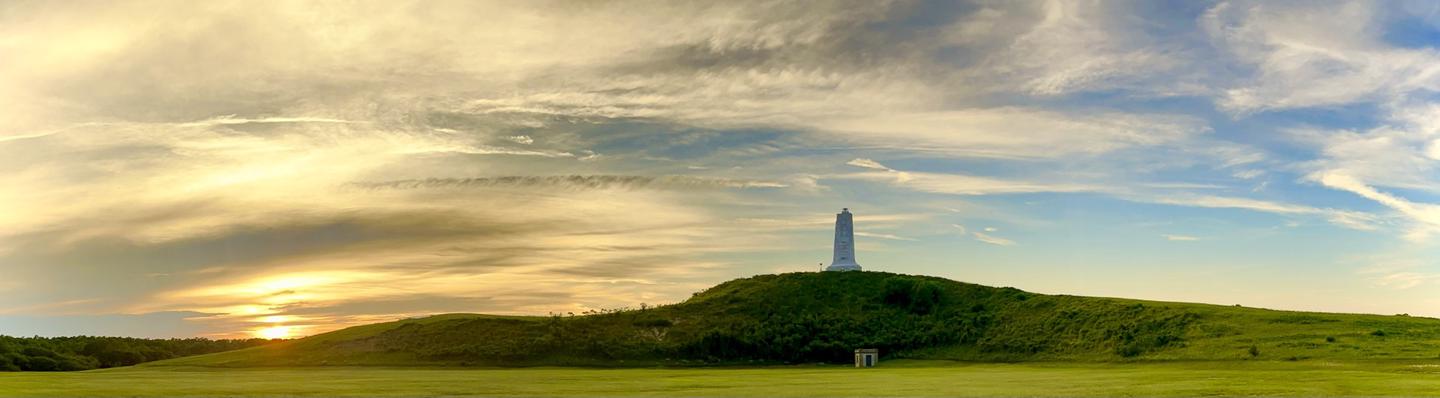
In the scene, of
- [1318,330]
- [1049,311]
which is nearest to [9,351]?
[1049,311]

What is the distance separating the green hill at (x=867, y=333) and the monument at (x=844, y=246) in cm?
899

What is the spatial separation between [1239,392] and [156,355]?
131 meters

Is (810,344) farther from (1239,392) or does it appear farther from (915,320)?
(1239,392)

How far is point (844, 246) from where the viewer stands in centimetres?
14638

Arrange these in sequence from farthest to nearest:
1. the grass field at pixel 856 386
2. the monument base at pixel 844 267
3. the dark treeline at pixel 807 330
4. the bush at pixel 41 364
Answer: the monument base at pixel 844 267
the bush at pixel 41 364
the dark treeline at pixel 807 330
the grass field at pixel 856 386

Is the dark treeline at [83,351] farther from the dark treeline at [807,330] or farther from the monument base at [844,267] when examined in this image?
the monument base at [844,267]

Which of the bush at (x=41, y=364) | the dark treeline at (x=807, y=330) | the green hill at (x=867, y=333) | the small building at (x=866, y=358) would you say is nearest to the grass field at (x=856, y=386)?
the green hill at (x=867, y=333)

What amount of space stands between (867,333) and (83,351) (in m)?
95.7

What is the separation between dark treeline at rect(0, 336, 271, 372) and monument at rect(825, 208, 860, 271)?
286 ft

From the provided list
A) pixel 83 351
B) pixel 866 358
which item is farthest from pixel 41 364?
pixel 866 358

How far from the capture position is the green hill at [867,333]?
311 ft

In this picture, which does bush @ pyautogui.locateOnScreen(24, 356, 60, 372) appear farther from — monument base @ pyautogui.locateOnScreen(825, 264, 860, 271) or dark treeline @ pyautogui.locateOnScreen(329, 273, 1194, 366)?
monument base @ pyautogui.locateOnScreen(825, 264, 860, 271)

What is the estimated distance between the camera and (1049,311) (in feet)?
393

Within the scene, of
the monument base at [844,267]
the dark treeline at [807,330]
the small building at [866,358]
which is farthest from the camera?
the monument base at [844,267]
